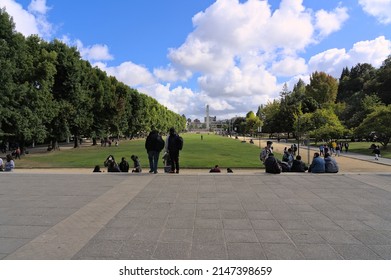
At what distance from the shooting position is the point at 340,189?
369 inches

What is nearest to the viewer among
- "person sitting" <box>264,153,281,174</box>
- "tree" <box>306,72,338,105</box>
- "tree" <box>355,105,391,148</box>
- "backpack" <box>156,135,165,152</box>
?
"person sitting" <box>264,153,281,174</box>

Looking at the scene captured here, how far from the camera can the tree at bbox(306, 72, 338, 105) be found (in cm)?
10656

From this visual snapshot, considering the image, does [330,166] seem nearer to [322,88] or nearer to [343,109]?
[343,109]

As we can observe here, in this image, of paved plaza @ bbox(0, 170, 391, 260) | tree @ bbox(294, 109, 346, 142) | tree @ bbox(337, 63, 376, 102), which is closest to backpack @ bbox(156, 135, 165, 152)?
paved plaza @ bbox(0, 170, 391, 260)

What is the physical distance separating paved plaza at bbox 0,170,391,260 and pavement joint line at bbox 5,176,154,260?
17mm

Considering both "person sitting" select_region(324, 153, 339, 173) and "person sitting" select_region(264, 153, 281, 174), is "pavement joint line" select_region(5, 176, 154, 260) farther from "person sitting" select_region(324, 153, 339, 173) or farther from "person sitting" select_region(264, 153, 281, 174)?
"person sitting" select_region(324, 153, 339, 173)

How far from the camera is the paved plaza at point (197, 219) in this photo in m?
4.73

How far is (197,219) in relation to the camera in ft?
20.8

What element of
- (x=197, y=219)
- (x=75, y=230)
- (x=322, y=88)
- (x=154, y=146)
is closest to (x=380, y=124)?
(x=154, y=146)

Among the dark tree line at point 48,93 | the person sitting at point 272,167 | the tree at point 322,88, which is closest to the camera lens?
the person sitting at point 272,167

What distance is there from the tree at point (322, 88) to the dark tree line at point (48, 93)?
77.4 meters

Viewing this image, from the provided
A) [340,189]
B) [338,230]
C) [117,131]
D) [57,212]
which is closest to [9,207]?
[57,212]

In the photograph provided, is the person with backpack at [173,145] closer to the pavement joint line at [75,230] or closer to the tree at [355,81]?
the pavement joint line at [75,230]

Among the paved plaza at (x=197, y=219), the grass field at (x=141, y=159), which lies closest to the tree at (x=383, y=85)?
the grass field at (x=141, y=159)
